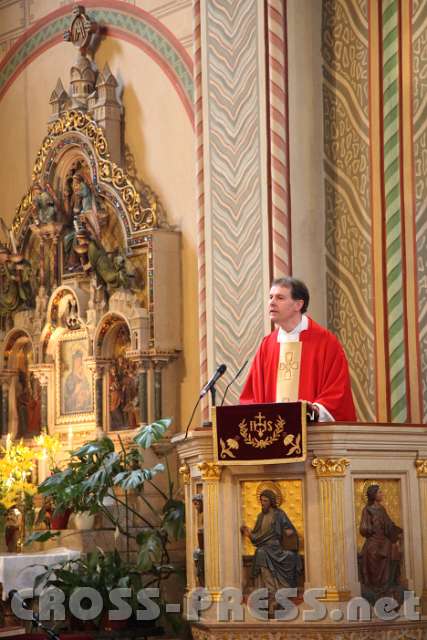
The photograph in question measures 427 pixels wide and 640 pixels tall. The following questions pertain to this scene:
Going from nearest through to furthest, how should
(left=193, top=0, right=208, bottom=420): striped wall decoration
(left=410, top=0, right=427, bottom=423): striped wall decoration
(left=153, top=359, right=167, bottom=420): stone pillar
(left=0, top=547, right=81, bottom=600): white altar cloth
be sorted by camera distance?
→ 1. (left=410, top=0, right=427, bottom=423): striped wall decoration
2. (left=0, top=547, right=81, bottom=600): white altar cloth
3. (left=193, top=0, right=208, bottom=420): striped wall decoration
4. (left=153, top=359, right=167, bottom=420): stone pillar

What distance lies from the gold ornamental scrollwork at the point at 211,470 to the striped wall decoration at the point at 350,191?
2.04 meters

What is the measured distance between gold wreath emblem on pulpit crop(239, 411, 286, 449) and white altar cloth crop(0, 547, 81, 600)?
3.01 meters

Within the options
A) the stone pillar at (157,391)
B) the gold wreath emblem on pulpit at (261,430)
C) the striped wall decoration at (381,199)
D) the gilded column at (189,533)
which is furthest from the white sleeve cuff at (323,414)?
the stone pillar at (157,391)

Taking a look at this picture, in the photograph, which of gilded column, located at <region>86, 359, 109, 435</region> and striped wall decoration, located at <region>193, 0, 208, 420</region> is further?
gilded column, located at <region>86, 359, 109, 435</region>

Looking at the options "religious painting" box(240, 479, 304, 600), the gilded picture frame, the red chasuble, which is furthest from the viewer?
the gilded picture frame

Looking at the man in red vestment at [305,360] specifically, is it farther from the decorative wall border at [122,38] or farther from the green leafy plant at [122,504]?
the decorative wall border at [122,38]

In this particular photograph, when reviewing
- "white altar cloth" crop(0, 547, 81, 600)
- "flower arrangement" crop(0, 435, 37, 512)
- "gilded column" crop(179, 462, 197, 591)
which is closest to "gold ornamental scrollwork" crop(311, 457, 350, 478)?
"gilded column" crop(179, 462, 197, 591)

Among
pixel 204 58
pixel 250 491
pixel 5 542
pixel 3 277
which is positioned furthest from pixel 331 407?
pixel 3 277

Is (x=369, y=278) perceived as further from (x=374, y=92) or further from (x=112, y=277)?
(x=112, y=277)

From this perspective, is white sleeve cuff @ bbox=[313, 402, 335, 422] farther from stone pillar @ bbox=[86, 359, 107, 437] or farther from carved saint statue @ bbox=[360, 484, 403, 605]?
stone pillar @ bbox=[86, 359, 107, 437]

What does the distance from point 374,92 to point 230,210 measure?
1.34m

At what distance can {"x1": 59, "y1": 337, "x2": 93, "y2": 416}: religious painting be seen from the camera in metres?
11.3

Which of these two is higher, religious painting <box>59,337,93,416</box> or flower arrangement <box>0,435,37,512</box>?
religious painting <box>59,337,93,416</box>

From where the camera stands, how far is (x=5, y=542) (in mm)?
10641
